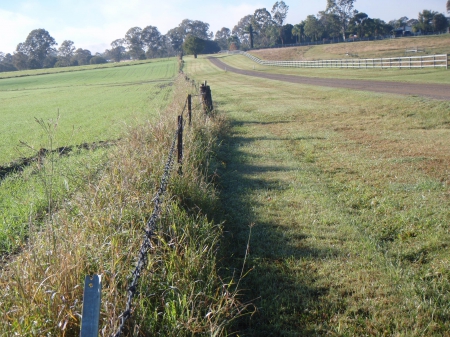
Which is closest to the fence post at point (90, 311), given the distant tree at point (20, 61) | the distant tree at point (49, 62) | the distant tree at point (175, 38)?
the distant tree at point (20, 61)

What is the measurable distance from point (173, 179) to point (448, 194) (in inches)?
160

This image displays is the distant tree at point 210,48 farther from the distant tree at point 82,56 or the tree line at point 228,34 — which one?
the distant tree at point 82,56

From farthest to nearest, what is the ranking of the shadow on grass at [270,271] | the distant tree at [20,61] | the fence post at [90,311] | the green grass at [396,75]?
the distant tree at [20,61]
the green grass at [396,75]
the shadow on grass at [270,271]
the fence post at [90,311]

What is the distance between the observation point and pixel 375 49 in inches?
2864

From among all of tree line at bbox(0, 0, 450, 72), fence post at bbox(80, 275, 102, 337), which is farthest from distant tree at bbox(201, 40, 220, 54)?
fence post at bbox(80, 275, 102, 337)

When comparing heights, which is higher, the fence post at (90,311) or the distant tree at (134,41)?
the distant tree at (134,41)

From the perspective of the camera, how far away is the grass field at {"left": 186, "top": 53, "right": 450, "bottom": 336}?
4.16 m

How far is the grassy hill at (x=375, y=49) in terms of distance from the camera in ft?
206

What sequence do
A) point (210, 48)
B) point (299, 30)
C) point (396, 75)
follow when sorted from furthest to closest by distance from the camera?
point (210, 48), point (299, 30), point (396, 75)

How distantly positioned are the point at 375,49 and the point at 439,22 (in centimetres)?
3042

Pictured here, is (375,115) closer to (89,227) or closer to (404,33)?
(89,227)

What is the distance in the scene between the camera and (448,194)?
7.02 meters

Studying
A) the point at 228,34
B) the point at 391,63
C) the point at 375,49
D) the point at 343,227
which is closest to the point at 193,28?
the point at 228,34

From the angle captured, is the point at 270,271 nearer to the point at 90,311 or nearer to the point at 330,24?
the point at 90,311
